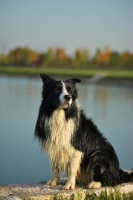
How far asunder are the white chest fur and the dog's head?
153 millimetres

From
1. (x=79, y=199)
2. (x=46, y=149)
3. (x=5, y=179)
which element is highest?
(x=46, y=149)

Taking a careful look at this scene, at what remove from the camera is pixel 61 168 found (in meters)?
5.53

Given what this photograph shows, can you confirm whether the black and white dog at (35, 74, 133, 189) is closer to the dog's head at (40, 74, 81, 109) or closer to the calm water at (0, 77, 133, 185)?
the dog's head at (40, 74, 81, 109)

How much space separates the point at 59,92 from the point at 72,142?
0.68m

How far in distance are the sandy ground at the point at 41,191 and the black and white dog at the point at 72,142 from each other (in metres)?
0.13

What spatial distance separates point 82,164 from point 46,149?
49 cm

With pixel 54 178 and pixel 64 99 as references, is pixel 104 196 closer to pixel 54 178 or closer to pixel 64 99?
pixel 54 178

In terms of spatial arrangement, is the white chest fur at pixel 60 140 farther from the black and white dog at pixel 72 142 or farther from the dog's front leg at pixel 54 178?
the dog's front leg at pixel 54 178

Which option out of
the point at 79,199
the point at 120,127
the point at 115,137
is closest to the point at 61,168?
the point at 79,199

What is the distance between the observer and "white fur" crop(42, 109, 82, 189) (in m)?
5.25

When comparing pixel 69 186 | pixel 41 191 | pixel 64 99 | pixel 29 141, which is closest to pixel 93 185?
pixel 69 186

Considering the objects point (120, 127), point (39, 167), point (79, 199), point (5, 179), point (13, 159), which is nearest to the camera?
point (79, 199)

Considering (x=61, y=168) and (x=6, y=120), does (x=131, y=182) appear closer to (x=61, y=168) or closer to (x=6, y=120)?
(x=61, y=168)

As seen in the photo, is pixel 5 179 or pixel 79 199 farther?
pixel 5 179
